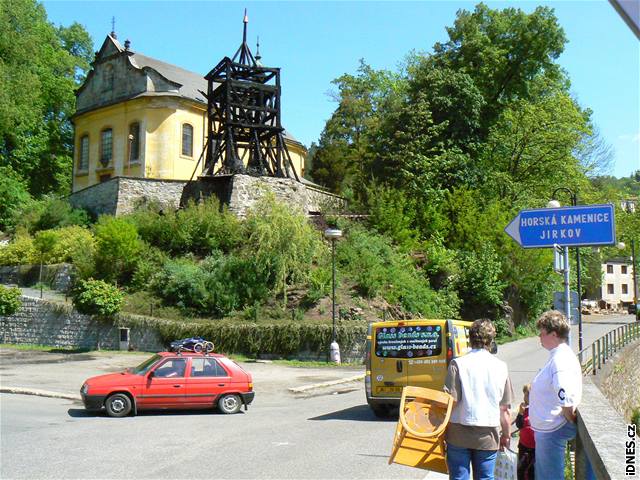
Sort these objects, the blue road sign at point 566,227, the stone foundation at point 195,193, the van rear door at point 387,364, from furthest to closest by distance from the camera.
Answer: the stone foundation at point 195,193 → the van rear door at point 387,364 → the blue road sign at point 566,227

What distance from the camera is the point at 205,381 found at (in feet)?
46.2

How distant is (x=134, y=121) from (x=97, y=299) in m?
23.9

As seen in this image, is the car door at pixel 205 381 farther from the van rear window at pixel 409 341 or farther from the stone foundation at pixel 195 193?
the stone foundation at pixel 195 193

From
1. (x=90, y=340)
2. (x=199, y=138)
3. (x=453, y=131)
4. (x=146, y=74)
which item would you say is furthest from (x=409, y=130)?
(x=90, y=340)

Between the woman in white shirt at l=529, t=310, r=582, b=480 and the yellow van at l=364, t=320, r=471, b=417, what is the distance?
302 inches

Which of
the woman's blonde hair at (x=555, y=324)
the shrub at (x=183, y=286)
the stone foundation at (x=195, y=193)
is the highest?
the stone foundation at (x=195, y=193)

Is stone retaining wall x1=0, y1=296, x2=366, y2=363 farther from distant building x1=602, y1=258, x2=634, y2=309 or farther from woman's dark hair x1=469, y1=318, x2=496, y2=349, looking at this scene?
distant building x1=602, y1=258, x2=634, y2=309

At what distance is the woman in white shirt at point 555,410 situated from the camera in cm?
493

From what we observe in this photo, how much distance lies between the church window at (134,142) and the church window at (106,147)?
7.19 feet

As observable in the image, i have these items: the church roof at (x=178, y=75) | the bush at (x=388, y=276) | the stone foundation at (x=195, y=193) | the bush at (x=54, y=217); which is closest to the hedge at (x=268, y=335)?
the bush at (x=388, y=276)

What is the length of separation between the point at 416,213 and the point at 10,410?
29.9 meters

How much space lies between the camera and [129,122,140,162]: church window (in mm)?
46781

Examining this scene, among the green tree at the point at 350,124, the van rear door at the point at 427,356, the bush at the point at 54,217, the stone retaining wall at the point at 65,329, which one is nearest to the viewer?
the van rear door at the point at 427,356

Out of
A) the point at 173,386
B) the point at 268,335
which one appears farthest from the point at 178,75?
the point at 173,386
